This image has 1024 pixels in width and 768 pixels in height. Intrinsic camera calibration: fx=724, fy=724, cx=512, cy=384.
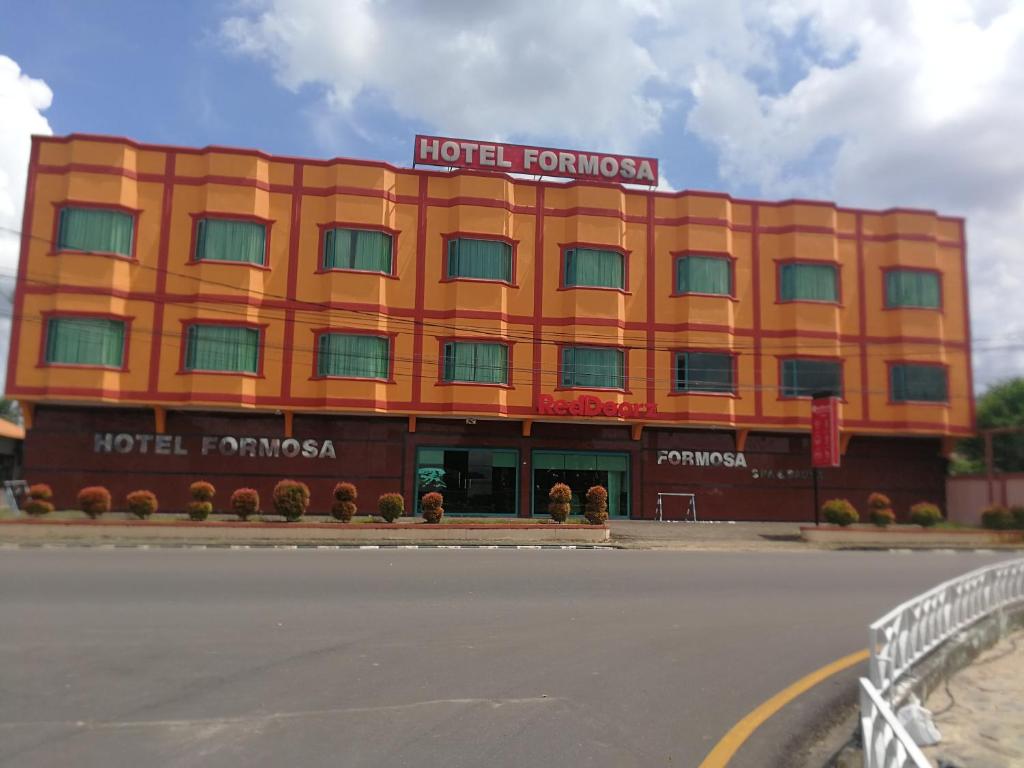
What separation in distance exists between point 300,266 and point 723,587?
20060mm

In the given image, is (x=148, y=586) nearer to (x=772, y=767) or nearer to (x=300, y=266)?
(x=772, y=767)

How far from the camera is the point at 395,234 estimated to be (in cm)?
2747

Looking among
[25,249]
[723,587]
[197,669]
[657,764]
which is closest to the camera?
[657,764]

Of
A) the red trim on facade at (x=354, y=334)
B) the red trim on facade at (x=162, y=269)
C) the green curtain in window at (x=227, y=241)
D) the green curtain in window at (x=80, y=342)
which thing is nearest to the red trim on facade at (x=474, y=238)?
the red trim on facade at (x=354, y=334)

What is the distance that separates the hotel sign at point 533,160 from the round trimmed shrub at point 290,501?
1395 cm

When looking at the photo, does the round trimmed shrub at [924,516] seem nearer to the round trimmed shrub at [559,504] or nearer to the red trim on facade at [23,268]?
the round trimmed shrub at [559,504]

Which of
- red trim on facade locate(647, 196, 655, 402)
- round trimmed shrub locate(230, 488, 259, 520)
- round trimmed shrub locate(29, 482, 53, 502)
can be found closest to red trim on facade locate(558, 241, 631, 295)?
red trim on facade locate(647, 196, 655, 402)

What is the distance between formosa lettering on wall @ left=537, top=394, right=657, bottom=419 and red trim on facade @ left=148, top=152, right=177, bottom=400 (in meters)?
13.7

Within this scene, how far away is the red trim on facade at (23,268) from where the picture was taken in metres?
24.7

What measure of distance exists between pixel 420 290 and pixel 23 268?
13697 millimetres

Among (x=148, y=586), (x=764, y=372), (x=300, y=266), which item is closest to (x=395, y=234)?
(x=300, y=266)

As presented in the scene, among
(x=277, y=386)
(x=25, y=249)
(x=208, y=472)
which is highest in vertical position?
(x=25, y=249)

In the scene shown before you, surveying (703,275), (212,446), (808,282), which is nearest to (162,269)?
(212,446)

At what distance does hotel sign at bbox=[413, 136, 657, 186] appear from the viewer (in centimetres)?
2867
